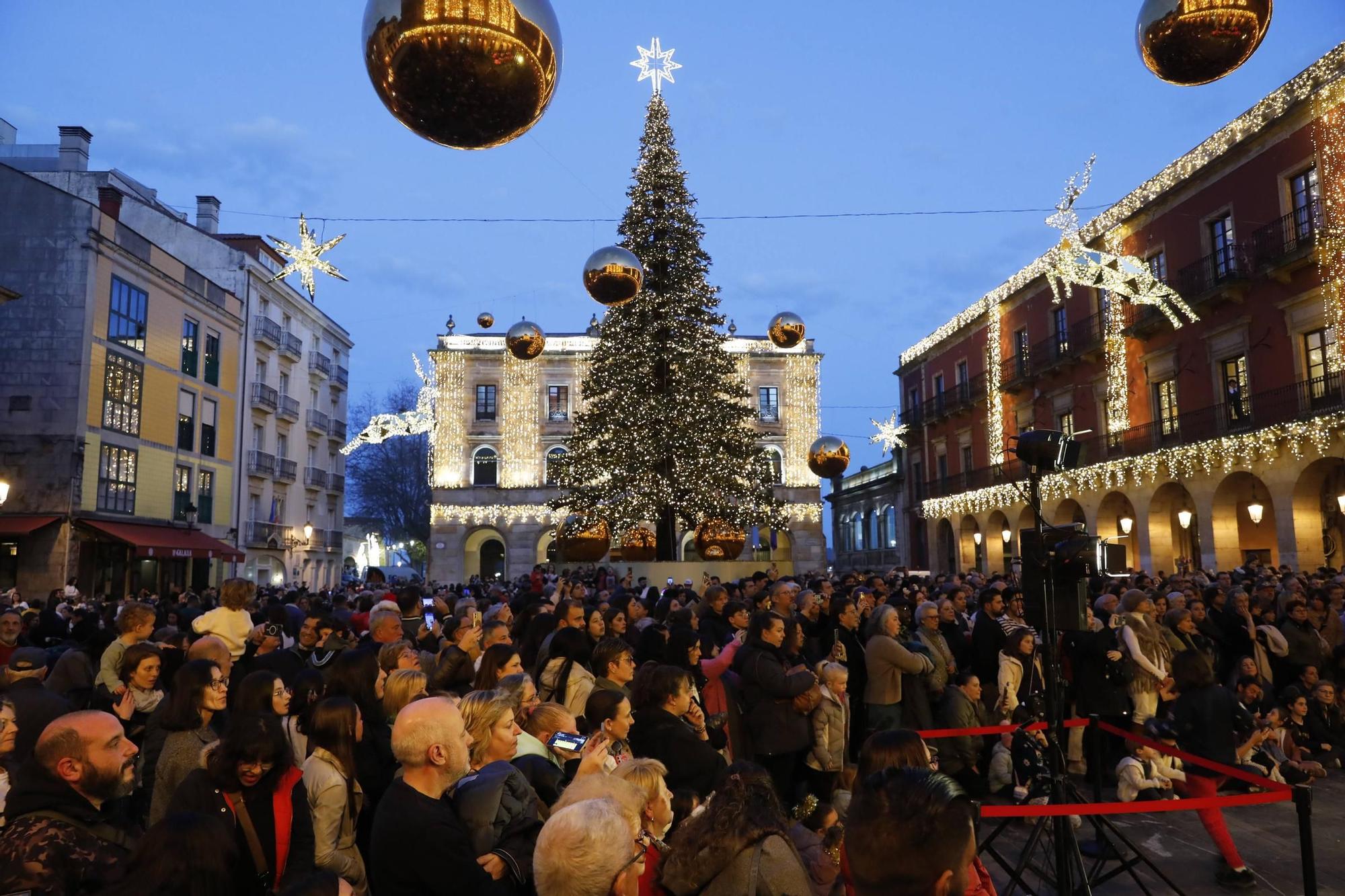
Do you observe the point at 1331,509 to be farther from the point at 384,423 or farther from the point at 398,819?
the point at 384,423

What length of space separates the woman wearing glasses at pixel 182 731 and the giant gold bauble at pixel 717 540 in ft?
55.3

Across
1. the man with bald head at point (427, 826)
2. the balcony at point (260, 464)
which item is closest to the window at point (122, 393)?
the balcony at point (260, 464)

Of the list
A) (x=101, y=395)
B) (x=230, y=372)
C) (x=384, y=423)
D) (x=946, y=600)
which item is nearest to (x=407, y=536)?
(x=384, y=423)

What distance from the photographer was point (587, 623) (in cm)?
730

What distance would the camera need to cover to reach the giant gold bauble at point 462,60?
376 centimetres

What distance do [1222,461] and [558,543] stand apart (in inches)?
619

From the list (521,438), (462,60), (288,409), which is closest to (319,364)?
(288,409)

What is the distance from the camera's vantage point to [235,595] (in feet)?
20.8

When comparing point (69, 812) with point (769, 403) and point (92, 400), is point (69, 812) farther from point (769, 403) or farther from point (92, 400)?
point (769, 403)

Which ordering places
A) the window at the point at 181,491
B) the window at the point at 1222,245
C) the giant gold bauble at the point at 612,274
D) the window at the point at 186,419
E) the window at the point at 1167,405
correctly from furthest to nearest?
the window at the point at 186,419 < the window at the point at 181,491 < the window at the point at 1167,405 < the window at the point at 1222,245 < the giant gold bauble at the point at 612,274

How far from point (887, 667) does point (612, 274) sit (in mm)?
6786

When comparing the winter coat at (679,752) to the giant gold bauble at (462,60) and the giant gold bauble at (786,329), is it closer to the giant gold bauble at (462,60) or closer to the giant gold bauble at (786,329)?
the giant gold bauble at (462,60)

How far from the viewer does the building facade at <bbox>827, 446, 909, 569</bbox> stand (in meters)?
41.8

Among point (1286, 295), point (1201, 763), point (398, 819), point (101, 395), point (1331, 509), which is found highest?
point (1286, 295)
